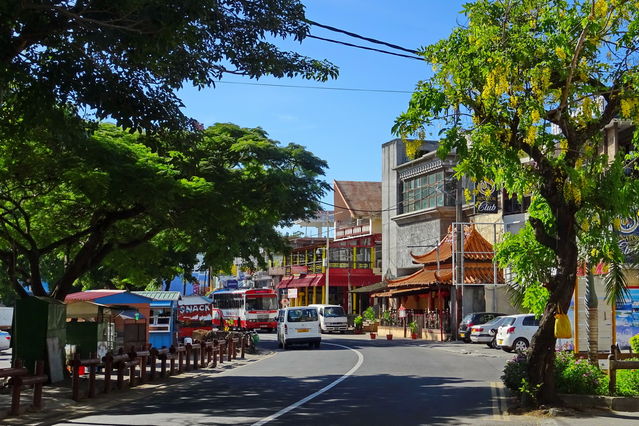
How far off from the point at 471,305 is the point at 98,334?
93.6ft

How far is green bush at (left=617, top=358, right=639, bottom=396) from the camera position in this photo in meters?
14.2

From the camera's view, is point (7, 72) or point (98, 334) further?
point (98, 334)

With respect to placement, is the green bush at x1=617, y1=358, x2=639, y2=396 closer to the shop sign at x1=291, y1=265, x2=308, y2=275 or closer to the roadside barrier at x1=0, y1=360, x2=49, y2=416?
the roadside barrier at x1=0, y1=360, x2=49, y2=416

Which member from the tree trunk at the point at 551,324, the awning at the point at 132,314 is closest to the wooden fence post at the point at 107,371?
the awning at the point at 132,314

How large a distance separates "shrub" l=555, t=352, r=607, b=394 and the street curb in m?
0.35

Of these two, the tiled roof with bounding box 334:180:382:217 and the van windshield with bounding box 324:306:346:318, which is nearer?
the van windshield with bounding box 324:306:346:318

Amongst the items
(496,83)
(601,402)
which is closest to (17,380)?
(496,83)

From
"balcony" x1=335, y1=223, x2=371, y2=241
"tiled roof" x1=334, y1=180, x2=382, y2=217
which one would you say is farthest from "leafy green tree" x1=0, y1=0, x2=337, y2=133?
"tiled roof" x1=334, y1=180, x2=382, y2=217

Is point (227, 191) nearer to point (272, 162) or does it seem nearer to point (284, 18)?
point (272, 162)

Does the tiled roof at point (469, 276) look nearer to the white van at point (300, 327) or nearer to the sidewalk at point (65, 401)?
the white van at point (300, 327)

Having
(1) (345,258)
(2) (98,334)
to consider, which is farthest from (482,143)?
(1) (345,258)

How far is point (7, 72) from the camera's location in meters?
12.1

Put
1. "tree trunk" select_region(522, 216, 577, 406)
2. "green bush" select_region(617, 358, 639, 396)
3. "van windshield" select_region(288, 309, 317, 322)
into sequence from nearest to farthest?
"tree trunk" select_region(522, 216, 577, 406)
"green bush" select_region(617, 358, 639, 396)
"van windshield" select_region(288, 309, 317, 322)

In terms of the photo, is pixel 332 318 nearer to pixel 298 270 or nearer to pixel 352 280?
pixel 352 280
